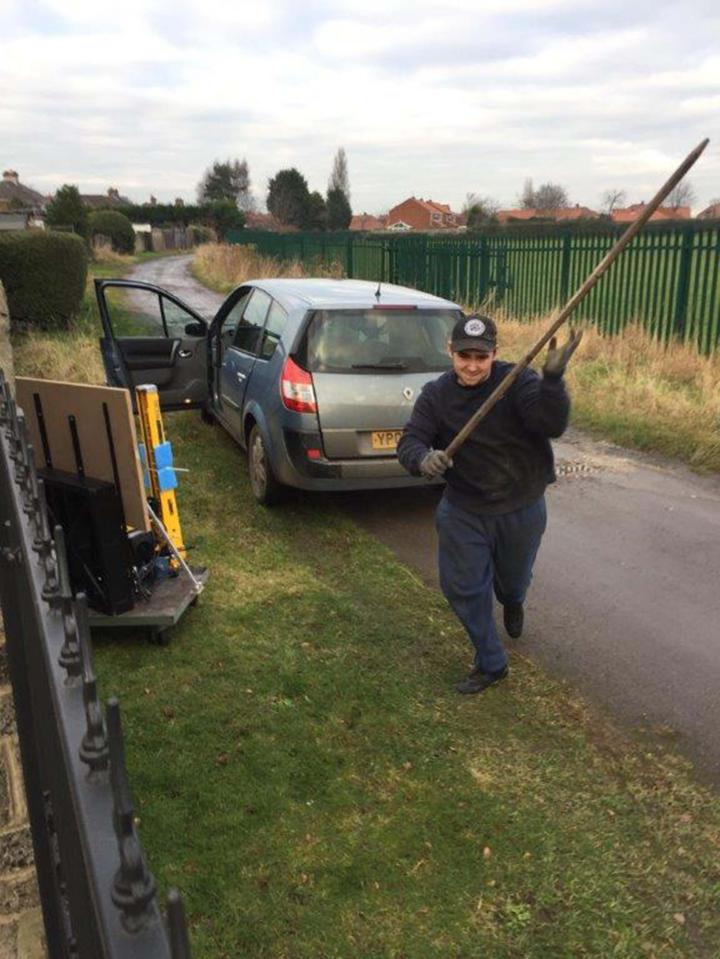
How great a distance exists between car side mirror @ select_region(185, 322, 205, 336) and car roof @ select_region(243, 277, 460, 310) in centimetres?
111

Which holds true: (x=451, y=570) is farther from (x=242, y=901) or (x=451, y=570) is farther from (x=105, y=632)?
(x=105, y=632)

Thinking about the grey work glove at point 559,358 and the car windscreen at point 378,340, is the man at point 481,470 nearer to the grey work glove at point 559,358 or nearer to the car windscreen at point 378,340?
the grey work glove at point 559,358

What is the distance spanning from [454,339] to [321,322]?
2.53 meters

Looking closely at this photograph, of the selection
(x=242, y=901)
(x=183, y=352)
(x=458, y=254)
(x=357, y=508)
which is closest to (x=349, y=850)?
(x=242, y=901)

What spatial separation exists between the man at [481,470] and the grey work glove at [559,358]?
22 cm

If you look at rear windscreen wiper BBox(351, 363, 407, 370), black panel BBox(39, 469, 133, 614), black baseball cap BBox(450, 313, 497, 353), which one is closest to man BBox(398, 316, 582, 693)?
black baseball cap BBox(450, 313, 497, 353)

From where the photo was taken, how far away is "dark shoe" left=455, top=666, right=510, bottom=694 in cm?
393

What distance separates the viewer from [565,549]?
5.74 m

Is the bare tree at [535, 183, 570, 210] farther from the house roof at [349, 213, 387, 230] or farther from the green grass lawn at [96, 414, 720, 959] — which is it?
the green grass lawn at [96, 414, 720, 959]

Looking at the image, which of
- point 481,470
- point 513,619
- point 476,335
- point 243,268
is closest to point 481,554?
point 481,470

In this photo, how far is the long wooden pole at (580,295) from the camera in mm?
2721

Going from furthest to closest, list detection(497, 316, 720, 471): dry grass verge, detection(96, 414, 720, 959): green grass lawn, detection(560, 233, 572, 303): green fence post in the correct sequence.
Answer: detection(560, 233, 572, 303): green fence post < detection(497, 316, 720, 471): dry grass verge < detection(96, 414, 720, 959): green grass lawn

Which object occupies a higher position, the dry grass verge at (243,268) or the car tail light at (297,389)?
the car tail light at (297,389)

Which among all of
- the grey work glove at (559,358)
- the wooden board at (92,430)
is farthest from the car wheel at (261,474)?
the grey work glove at (559,358)
